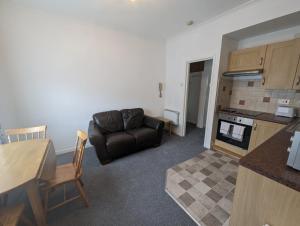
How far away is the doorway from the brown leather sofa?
1488 mm

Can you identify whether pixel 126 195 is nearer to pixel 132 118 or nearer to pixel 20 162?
pixel 20 162

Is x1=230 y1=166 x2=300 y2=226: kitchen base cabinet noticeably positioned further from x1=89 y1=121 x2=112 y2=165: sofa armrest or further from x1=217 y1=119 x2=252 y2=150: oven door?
x1=89 y1=121 x2=112 y2=165: sofa armrest

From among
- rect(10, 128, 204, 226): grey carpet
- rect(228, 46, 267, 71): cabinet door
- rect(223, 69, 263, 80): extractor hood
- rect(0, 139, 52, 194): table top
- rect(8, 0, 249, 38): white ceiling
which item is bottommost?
rect(10, 128, 204, 226): grey carpet

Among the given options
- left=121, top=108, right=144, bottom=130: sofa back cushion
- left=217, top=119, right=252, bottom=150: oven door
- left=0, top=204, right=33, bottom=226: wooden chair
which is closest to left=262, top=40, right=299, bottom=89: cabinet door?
left=217, top=119, right=252, bottom=150: oven door

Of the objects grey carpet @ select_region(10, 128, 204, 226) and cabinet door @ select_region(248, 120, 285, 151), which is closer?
grey carpet @ select_region(10, 128, 204, 226)

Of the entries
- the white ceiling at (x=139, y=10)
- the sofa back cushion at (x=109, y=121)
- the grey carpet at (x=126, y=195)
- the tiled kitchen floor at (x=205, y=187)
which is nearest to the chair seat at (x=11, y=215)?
the grey carpet at (x=126, y=195)

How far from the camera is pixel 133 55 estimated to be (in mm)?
3439

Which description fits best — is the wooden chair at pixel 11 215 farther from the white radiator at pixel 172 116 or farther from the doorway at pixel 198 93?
the doorway at pixel 198 93

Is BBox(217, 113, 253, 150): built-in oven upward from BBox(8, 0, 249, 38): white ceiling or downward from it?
downward

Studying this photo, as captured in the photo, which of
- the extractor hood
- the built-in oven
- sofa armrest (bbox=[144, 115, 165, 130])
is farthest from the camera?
sofa armrest (bbox=[144, 115, 165, 130])

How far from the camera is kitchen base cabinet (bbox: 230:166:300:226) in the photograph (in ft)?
2.42

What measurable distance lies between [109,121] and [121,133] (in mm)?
422

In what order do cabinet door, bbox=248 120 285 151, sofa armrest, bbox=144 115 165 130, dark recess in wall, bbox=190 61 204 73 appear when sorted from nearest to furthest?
cabinet door, bbox=248 120 285 151, sofa armrest, bbox=144 115 165 130, dark recess in wall, bbox=190 61 204 73

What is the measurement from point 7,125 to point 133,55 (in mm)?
2918
